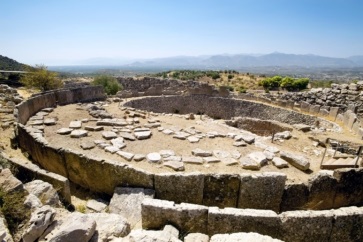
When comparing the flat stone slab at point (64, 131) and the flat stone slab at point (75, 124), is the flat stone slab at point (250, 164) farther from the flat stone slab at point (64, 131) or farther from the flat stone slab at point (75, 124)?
the flat stone slab at point (75, 124)

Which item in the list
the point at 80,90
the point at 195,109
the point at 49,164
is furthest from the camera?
the point at 195,109

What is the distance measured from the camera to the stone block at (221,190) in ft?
20.2

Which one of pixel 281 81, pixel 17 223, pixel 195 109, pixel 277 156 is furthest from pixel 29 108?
pixel 281 81

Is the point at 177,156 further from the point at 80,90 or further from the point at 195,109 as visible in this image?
the point at 195,109

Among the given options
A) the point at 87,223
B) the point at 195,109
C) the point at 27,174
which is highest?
the point at 87,223

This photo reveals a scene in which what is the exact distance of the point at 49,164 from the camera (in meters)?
7.90

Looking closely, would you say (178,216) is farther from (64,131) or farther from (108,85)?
(108,85)

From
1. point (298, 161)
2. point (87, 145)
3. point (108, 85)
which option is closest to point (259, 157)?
point (298, 161)

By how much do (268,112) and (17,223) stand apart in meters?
21.2

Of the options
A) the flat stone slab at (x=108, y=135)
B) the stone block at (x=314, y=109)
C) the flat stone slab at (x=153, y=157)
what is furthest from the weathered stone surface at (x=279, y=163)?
the stone block at (x=314, y=109)

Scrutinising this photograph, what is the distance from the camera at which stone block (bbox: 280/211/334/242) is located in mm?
4781

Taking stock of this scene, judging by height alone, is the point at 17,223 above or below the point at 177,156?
above

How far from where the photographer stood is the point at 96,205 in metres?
6.28

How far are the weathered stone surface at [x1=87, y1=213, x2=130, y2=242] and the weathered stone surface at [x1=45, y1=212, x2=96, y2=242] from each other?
0.19 m
